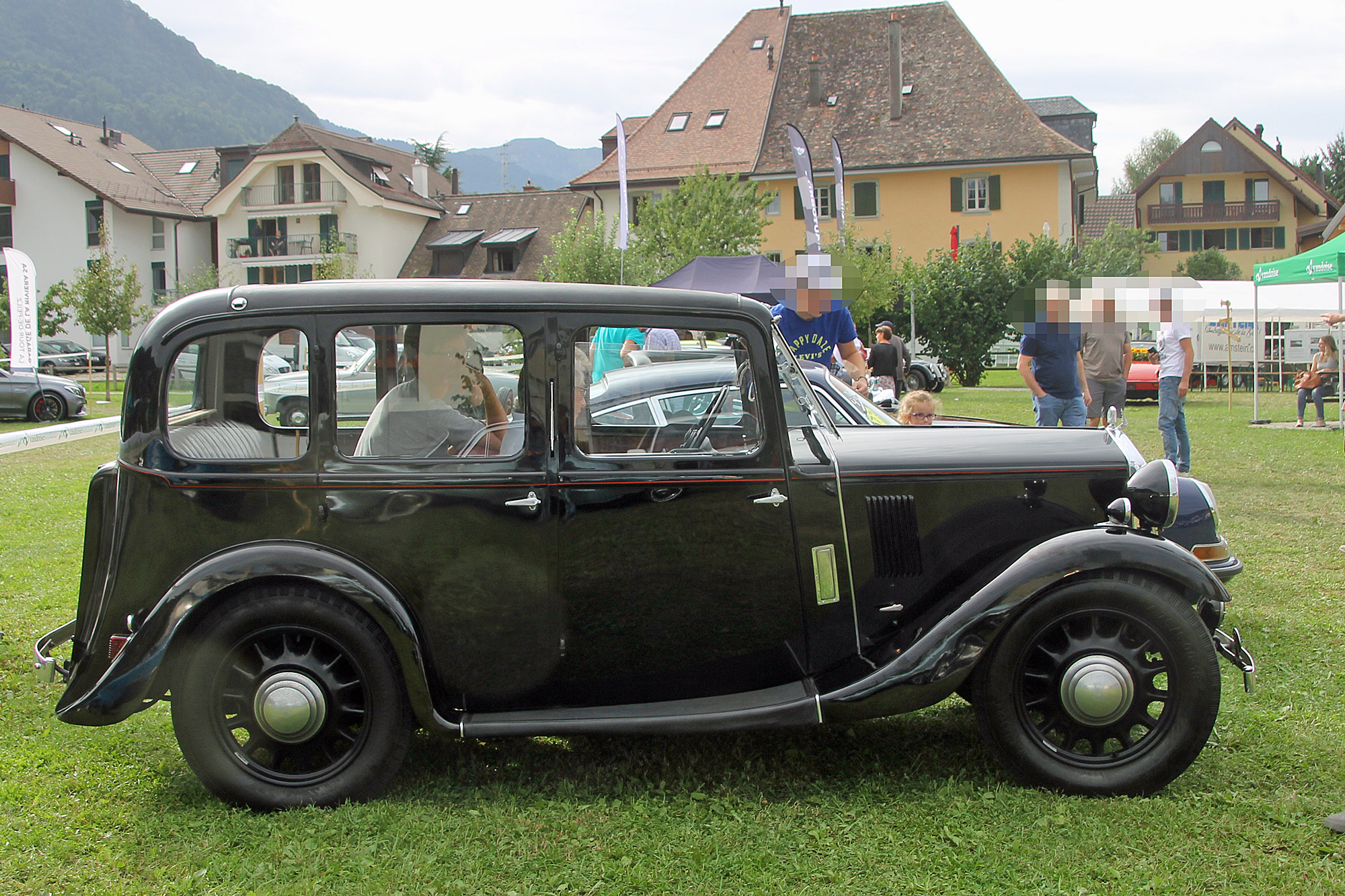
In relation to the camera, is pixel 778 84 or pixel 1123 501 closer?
pixel 1123 501

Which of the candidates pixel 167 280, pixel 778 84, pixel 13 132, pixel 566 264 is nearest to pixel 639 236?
pixel 566 264

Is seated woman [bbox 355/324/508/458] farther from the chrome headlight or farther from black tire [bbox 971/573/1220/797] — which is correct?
the chrome headlight

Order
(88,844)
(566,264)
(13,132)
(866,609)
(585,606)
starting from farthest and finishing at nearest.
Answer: (13,132)
(566,264)
(866,609)
(585,606)
(88,844)

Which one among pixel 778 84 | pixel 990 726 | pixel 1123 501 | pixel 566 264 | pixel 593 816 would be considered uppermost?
pixel 778 84

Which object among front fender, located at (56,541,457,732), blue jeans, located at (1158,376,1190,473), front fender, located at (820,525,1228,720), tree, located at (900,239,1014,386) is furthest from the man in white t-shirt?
tree, located at (900,239,1014,386)

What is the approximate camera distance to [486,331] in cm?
348

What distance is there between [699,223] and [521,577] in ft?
100

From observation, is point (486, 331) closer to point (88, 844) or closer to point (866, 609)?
point (866, 609)

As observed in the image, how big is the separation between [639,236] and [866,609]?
31383 millimetres

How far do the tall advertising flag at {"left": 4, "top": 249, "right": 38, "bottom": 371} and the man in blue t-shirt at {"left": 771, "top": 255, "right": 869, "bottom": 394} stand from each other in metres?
11.1

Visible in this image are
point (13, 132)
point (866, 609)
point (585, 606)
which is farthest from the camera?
point (13, 132)

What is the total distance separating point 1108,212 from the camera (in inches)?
2616

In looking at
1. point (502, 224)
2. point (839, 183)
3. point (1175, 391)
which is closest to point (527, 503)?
point (1175, 391)

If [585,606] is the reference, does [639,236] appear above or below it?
above
